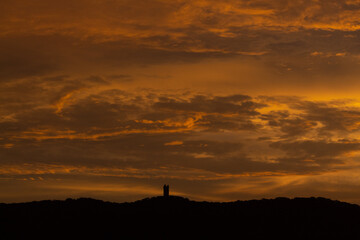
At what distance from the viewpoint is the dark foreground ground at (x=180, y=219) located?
132 ft

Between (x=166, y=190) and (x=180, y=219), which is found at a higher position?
(x=166, y=190)

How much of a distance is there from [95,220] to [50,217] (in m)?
3.53

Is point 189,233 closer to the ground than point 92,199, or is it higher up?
closer to the ground

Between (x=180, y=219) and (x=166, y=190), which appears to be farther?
(x=166, y=190)

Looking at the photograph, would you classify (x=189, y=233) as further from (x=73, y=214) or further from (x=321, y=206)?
(x=321, y=206)

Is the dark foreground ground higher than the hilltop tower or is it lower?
lower

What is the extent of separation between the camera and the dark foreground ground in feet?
132

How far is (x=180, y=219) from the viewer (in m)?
42.5

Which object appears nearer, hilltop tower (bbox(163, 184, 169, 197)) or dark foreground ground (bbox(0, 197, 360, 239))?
dark foreground ground (bbox(0, 197, 360, 239))

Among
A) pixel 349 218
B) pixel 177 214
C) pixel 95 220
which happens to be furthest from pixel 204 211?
pixel 349 218

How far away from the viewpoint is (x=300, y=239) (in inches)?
1571

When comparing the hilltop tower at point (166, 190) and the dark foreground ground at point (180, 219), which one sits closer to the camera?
the dark foreground ground at point (180, 219)

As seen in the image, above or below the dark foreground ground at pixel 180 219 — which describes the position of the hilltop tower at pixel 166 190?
above

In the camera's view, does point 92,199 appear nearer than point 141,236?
No
